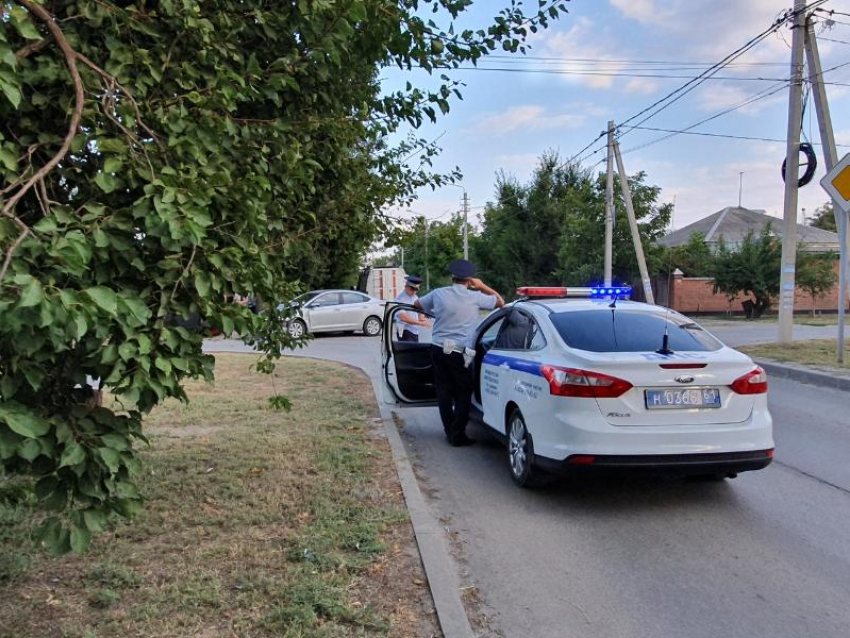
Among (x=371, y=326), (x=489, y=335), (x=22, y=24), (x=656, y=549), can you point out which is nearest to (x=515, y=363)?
(x=489, y=335)

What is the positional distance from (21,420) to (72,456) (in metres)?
0.24

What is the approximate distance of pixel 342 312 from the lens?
2053 cm

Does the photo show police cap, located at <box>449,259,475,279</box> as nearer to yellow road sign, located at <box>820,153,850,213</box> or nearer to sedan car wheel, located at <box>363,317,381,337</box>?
yellow road sign, located at <box>820,153,850,213</box>

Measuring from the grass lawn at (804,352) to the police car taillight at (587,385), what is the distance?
29.2ft

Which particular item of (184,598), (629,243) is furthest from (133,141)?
(629,243)

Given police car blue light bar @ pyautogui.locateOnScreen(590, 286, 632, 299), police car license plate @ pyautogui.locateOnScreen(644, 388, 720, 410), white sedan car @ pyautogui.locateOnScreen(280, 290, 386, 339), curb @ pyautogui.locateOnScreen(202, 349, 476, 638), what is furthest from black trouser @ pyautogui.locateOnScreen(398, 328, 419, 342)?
white sedan car @ pyautogui.locateOnScreen(280, 290, 386, 339)

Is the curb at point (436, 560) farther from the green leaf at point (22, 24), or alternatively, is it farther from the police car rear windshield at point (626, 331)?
the green leaf at point (22, 24)

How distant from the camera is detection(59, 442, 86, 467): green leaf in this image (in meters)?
2.22

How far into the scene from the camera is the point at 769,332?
20.8 metres

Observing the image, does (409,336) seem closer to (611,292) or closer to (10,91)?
(611,292)

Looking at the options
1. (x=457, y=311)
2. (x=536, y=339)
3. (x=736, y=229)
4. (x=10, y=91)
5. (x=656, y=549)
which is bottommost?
(x=656, y=549)

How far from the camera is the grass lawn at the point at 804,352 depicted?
40.6 ft

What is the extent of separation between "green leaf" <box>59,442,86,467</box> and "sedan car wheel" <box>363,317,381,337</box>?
18721mm

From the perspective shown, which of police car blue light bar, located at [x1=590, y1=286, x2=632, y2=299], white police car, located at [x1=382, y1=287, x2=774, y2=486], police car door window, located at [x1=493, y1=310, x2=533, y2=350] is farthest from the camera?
police car blue light bar, located at [x1=590, y1=286, x2=632, y2=299]
